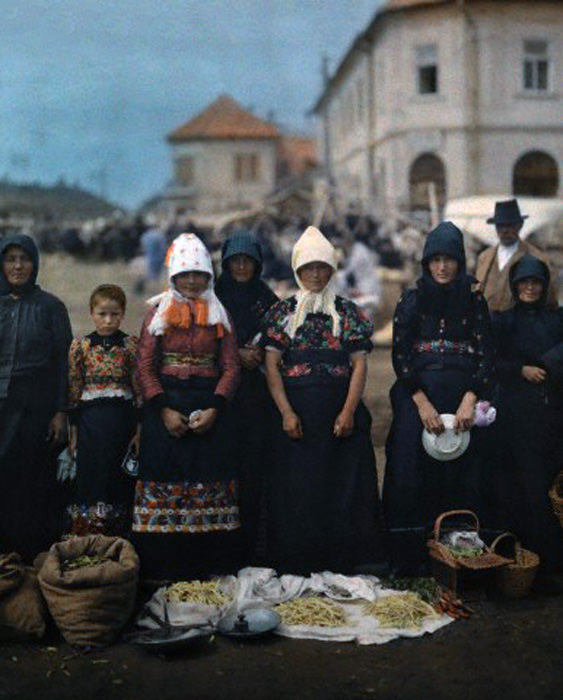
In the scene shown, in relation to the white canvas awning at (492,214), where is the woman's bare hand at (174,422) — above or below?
below

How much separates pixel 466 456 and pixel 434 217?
1226 centimetres

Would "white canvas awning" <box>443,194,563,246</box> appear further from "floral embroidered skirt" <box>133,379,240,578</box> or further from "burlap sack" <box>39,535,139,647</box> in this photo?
"burlap sack" <box>39,535,139,647</box>

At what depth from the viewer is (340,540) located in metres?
4.75

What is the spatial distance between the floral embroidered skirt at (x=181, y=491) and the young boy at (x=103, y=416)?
0.17m

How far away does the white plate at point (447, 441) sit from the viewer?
4.67 metres

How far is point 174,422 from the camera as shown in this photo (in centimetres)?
448

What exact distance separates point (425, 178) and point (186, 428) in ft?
74.5

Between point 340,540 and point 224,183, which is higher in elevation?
point 224,183

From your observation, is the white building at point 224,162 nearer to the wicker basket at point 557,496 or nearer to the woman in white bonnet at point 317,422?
the woman in white bonnet at point 317,422

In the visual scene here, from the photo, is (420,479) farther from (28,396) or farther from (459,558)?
(28,396)

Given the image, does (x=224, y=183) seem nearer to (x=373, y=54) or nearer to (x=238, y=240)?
(x=373, y=54)

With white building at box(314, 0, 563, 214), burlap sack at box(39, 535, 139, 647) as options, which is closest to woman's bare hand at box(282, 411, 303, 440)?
burlap sack at box(39, 535, 139, 647)

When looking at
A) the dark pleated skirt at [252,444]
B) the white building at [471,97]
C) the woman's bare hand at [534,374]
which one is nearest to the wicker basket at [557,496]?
the woman's bare hand at [534,374]

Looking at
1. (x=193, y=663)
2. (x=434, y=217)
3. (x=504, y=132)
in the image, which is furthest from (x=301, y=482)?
(x=504, y=132)
